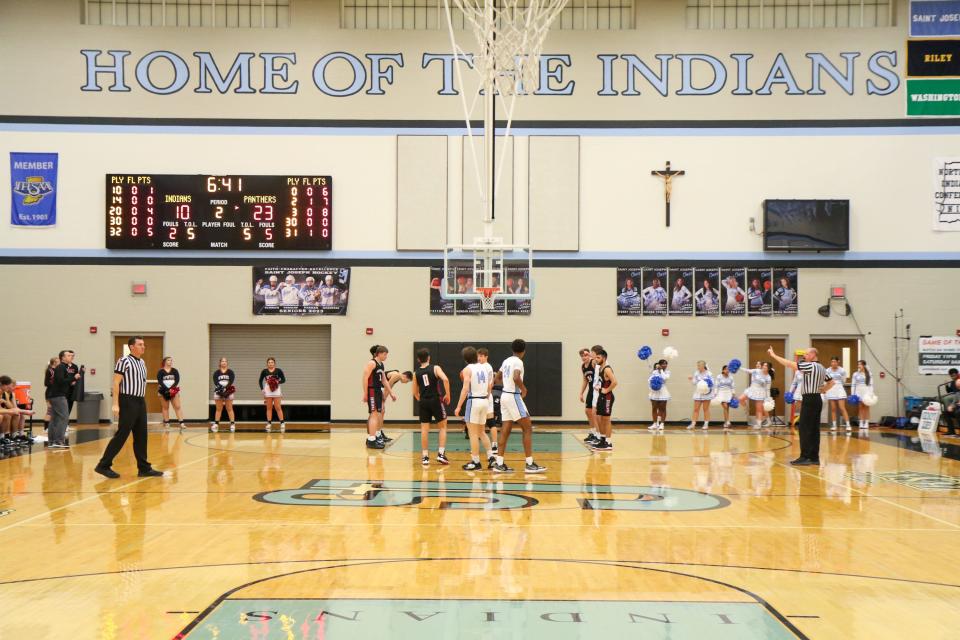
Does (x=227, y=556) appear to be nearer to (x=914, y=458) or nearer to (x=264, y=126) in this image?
(x=914, y=458)

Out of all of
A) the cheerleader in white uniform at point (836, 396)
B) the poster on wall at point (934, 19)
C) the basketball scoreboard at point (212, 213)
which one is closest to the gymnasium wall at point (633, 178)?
the basketball scoreboard at point (212, 213)

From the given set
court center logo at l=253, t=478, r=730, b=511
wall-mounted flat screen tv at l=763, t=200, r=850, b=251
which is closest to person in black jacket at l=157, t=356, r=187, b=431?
court center logo at l=253, t=478, r=730, b=511

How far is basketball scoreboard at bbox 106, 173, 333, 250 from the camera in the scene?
23.5m

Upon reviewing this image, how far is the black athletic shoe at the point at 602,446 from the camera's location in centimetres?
1761

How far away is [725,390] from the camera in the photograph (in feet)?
75.7

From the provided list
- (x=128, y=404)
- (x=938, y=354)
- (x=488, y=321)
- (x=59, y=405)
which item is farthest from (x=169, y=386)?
(x=938, y=354)

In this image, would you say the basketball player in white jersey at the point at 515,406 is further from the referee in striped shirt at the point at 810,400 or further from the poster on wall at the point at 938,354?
the poster on wall at the point at 938,354

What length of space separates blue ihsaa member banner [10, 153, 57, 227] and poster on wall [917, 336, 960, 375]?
73.0 ft

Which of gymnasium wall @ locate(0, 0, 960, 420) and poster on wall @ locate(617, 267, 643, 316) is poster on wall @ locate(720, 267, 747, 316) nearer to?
gymnasium wall @ locate(0, 0, 960, 420)

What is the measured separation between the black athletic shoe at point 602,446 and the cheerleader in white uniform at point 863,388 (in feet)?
26.6

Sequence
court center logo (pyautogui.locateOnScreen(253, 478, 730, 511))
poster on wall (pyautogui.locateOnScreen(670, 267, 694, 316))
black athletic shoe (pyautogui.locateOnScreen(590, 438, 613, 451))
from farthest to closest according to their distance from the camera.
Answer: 1. poster on wall (pyautogui.locateOnScreen(670, 267, 694, 316))
2. black athletic shoe (pyautogui.locateOnScreen(590, 438, 613, 451))
3. court center logo (pyautogui.locateOnScreen(253, 478, 730, 511))

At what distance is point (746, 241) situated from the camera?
2420 cm

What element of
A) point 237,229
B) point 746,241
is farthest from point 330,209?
point 746,241

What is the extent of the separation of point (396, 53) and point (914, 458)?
15.6m
